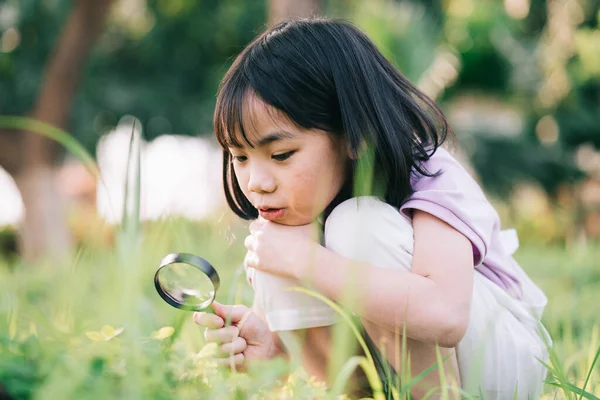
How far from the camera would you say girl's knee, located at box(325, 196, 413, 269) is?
1585 mm

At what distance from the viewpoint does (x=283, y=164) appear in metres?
1.63

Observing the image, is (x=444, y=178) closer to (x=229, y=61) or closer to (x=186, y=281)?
(x=186, y=281)

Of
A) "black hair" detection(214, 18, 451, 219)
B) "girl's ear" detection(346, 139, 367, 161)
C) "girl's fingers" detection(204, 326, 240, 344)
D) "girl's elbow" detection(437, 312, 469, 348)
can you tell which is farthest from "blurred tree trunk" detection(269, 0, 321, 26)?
"girl's elbow" detection(437, 312, 469, 348)

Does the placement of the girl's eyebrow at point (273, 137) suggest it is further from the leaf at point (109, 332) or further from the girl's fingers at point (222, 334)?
the leaf at point (109, 332)

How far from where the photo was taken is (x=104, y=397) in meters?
0.98

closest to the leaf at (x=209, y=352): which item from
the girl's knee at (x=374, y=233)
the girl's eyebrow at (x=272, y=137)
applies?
the girl's knee at (x=374, y=233)

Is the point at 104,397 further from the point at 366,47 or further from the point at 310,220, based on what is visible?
the point at 366,47

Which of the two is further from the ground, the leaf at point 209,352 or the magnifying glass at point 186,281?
the magnifying glass at point 186,281

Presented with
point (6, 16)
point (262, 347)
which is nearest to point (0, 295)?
point (262, 347)

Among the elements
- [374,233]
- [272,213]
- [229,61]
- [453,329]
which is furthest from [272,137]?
[229,61]

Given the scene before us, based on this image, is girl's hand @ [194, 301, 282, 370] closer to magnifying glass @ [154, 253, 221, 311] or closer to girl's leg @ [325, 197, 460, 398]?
magnifying glass @ [154, 253, 221, 311]

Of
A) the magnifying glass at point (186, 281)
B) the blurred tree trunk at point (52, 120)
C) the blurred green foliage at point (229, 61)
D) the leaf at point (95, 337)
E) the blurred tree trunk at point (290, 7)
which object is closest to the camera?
the leaf at point (95, 337)

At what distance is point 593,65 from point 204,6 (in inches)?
307

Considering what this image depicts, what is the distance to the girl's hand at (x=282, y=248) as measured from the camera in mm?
1583
